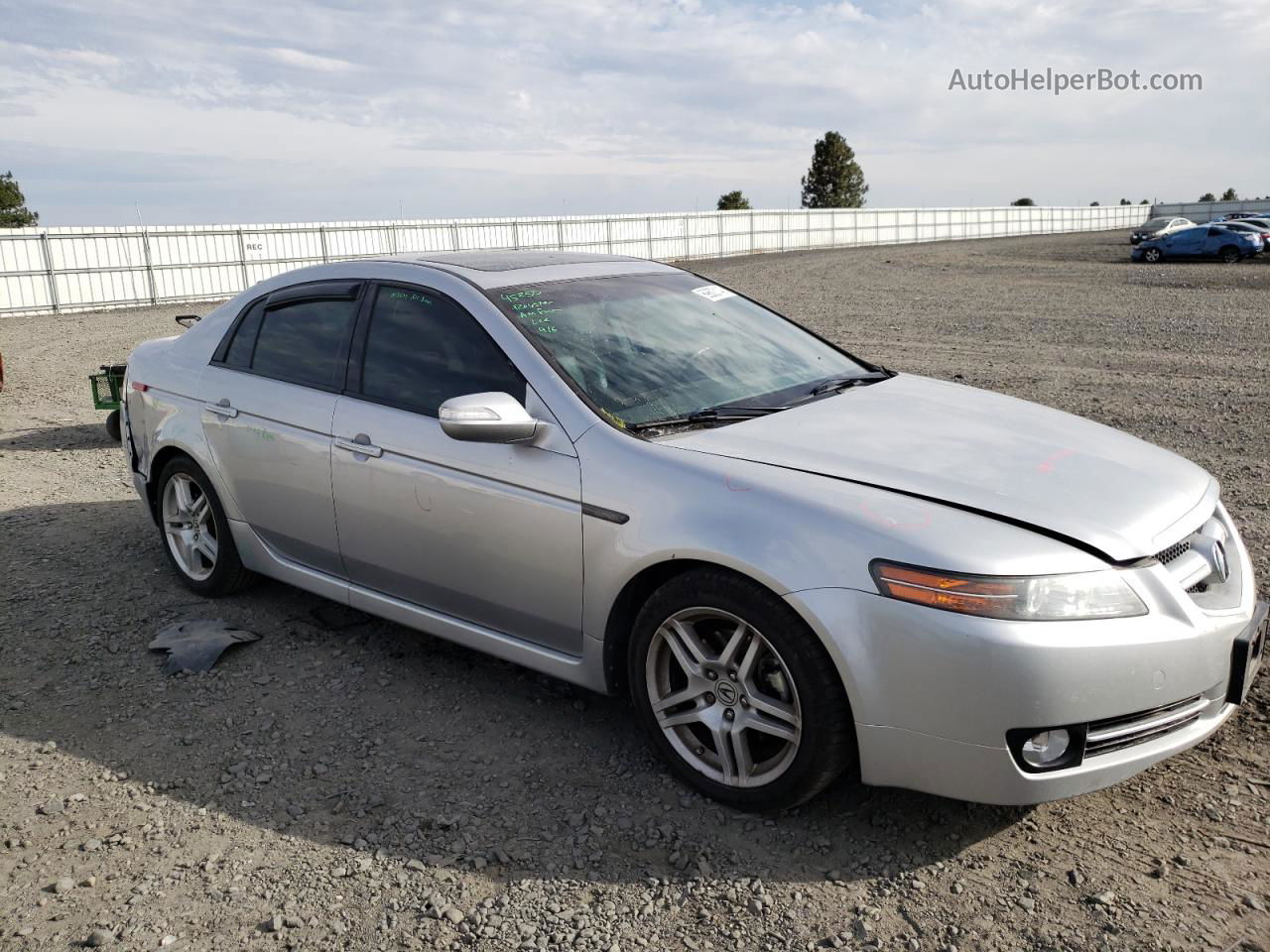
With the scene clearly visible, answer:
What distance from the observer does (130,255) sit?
89.4 feet

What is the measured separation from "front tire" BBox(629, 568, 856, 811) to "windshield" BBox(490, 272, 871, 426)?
0.72 meters

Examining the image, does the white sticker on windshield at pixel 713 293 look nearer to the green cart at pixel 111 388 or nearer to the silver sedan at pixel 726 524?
the silver sedan at pixel 726 524

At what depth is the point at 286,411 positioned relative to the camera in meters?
4.48

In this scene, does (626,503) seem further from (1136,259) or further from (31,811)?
(1136,259)

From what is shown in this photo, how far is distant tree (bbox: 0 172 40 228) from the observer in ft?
185

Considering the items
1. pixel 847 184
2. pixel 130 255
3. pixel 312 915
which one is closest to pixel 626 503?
pixel 312 915

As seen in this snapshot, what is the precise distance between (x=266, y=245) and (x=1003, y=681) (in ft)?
99.2

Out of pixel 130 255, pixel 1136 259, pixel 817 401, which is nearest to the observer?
pixel 817 401

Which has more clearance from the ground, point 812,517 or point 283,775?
point 812,517

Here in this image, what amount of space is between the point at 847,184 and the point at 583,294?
81.2 metres

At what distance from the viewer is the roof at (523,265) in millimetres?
4203

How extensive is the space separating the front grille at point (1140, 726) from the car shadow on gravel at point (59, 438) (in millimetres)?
8533

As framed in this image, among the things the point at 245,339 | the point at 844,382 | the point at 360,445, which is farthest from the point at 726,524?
the point at 245,339

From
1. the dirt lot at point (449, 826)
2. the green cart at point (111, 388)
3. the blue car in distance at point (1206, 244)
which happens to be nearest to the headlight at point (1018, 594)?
the dirt lot at point (449, 826)
